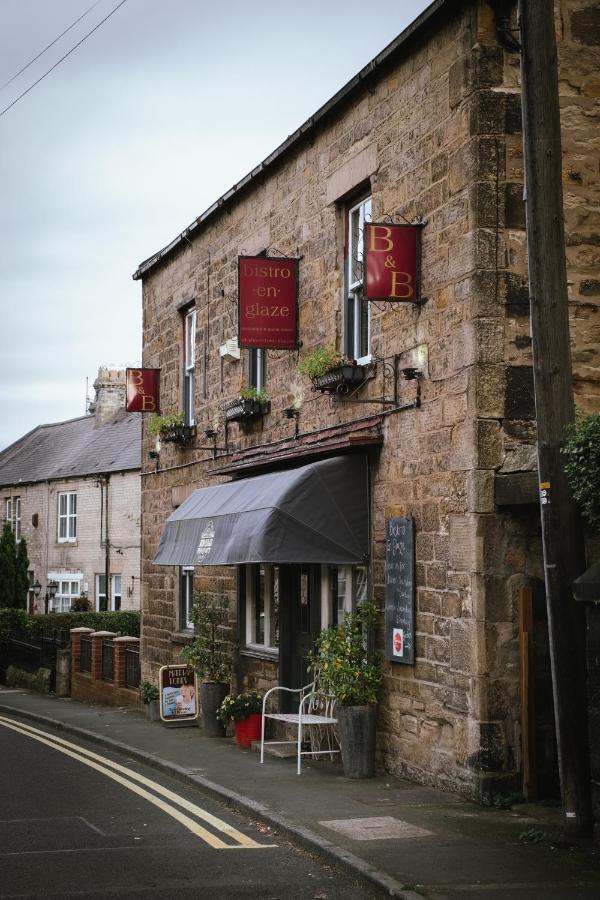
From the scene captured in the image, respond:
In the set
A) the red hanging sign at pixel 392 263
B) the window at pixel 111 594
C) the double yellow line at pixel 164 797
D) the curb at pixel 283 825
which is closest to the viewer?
the curb at pixel 283 825

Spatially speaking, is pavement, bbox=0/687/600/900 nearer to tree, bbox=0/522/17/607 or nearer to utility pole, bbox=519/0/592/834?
utility pole, bbox=519/0/592/834

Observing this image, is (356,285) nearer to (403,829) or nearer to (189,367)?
(403,829)

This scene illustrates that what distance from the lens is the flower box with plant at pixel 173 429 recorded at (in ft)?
59.8

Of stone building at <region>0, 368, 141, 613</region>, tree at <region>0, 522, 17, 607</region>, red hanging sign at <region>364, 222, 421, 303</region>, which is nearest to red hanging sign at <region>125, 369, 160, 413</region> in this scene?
red hanging sign at <region>364, 222, 421, 303</region>

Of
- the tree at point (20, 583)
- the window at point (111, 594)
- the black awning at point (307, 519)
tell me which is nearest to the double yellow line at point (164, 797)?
the black awning at point (307, 519)

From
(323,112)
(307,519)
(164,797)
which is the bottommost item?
(164,797)

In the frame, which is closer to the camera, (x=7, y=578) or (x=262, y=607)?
(x=262, y=607)

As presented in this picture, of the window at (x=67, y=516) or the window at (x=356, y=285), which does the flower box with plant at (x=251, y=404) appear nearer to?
the window at (x=356, y=285)

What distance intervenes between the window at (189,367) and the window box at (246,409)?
2.93 m

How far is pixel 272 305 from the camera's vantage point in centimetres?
1398

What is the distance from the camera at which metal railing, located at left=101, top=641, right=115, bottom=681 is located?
877 inches

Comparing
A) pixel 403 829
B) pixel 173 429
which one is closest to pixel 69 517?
pixel 173 429

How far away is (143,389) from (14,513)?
28573 millimetres

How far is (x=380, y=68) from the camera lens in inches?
475
